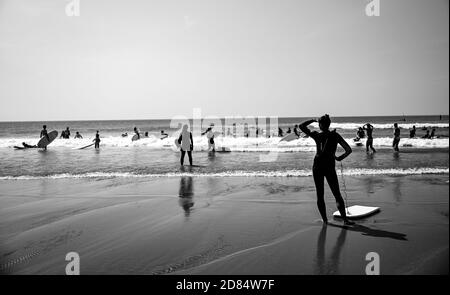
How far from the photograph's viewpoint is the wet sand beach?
3.94m

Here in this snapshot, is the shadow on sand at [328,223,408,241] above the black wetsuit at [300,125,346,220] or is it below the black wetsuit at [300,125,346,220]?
below

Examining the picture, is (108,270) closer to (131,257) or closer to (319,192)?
(131,257)

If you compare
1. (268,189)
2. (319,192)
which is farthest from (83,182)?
(319,192)

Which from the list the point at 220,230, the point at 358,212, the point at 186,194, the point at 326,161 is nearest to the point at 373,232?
the point at 358,212

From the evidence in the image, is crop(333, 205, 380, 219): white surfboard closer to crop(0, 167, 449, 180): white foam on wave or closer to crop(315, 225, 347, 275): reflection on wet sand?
crop(315, 225, 347, 275): reflection on wet sand

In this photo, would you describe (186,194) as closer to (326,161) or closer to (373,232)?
(326,161)

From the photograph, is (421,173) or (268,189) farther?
(421,173)

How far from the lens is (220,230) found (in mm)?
5363

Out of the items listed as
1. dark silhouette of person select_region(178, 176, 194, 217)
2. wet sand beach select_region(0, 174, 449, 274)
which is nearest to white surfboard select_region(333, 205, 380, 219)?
wet sand beach select_region(0, 174, 449, 274)

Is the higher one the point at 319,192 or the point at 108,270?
the point at 319,192

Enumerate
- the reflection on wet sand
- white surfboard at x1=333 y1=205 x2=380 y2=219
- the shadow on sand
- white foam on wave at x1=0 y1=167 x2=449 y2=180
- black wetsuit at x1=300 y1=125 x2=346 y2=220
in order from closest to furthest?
1. the reflection on wet sand
2. the shadow on sand
3. black wetsuit at x1=300 y1=125 x2=346 y2=220
4. white surfboard at x1=333 y1=205 x2=380 y2=219
5. white foam on wave at x1=0 y1=167 x2=449 y2=180
